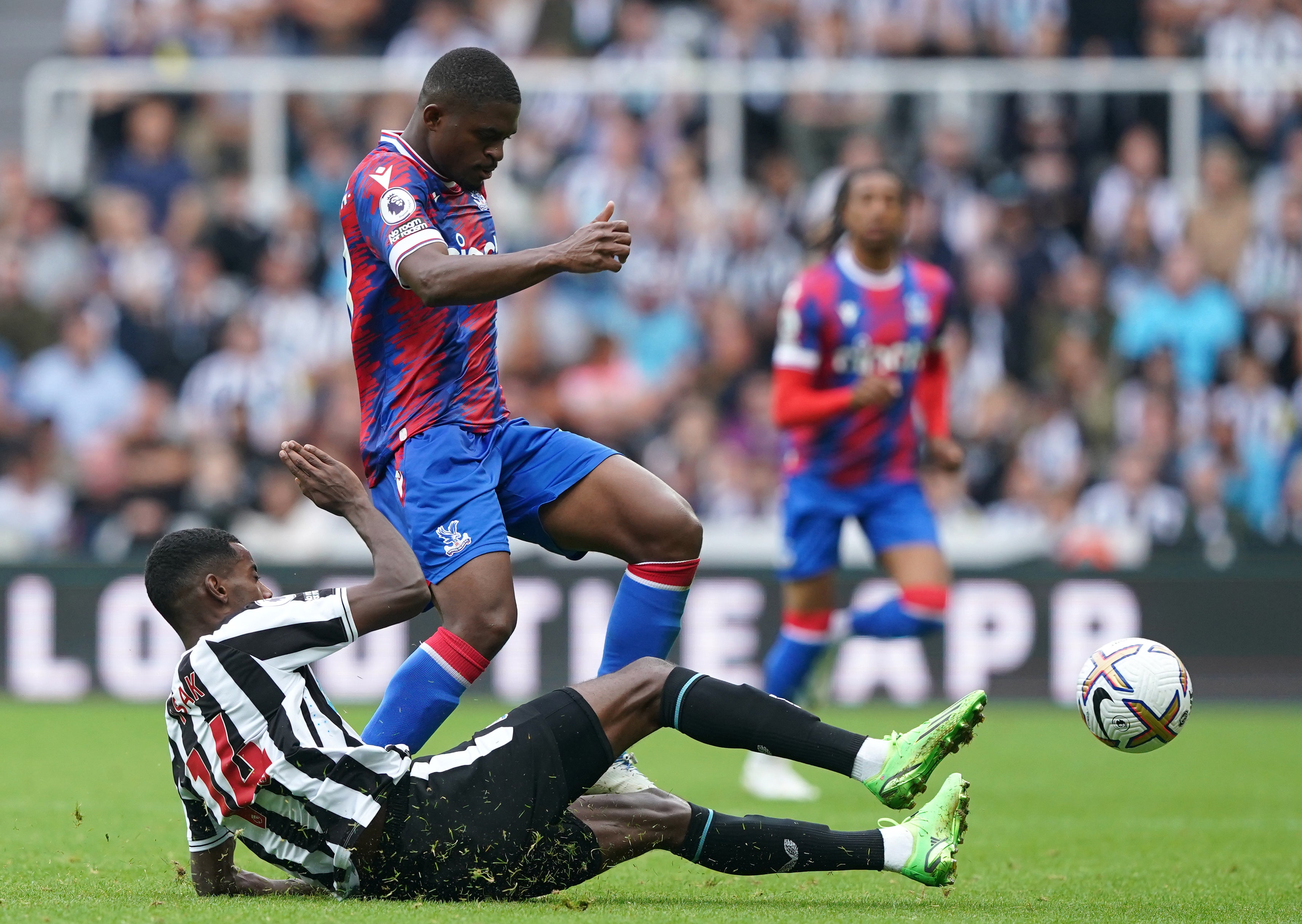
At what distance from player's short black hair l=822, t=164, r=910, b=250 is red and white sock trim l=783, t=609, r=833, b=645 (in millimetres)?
1893

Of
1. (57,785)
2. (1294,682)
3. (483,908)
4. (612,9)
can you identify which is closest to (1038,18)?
(612,9)

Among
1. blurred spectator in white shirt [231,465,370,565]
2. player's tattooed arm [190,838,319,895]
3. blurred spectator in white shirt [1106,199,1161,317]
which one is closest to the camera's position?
player's tattooed arm [190,838,319,895]

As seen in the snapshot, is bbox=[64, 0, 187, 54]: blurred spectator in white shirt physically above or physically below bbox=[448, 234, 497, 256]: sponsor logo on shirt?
above

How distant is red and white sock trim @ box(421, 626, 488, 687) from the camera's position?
5.25 meters

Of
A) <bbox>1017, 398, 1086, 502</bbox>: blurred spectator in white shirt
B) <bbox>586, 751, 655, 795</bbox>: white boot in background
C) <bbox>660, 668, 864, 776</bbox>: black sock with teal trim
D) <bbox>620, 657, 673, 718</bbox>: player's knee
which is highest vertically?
<bbox>620, 657, 673, 718</bbox>: player's knee

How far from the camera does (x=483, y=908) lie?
180 inches

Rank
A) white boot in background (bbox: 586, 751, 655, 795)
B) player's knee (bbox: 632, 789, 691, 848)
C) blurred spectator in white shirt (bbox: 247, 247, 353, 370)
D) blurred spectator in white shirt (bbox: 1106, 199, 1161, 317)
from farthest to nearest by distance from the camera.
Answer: blurred spectator in white shirt (bbox: 1106, 199, 1161, 317) → blurred spectator in white shirt (bbox: 247, 247, 353, 370) → white boot in background (bbox: 586, 751, 655, 795) → player's knee (bbox: 632, 789, 691, 848)

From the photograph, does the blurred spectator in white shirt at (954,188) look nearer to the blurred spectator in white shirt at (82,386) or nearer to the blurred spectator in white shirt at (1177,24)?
the blurred spectator in white shirt at (1177,24)

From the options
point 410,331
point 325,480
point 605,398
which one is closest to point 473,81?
point 410,331

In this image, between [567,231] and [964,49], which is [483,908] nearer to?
[567,231]

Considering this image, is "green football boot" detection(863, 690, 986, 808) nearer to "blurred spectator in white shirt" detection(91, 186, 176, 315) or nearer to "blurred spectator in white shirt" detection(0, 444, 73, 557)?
"blurred spectator in white shirt" detection(0, 444, 73, 557)

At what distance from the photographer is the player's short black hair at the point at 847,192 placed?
8367 millimetres

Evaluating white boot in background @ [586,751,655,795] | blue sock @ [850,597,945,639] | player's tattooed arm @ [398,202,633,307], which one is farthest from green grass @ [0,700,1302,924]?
player's tattooed arm @ [398,202,633,307]

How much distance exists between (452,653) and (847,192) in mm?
4095
